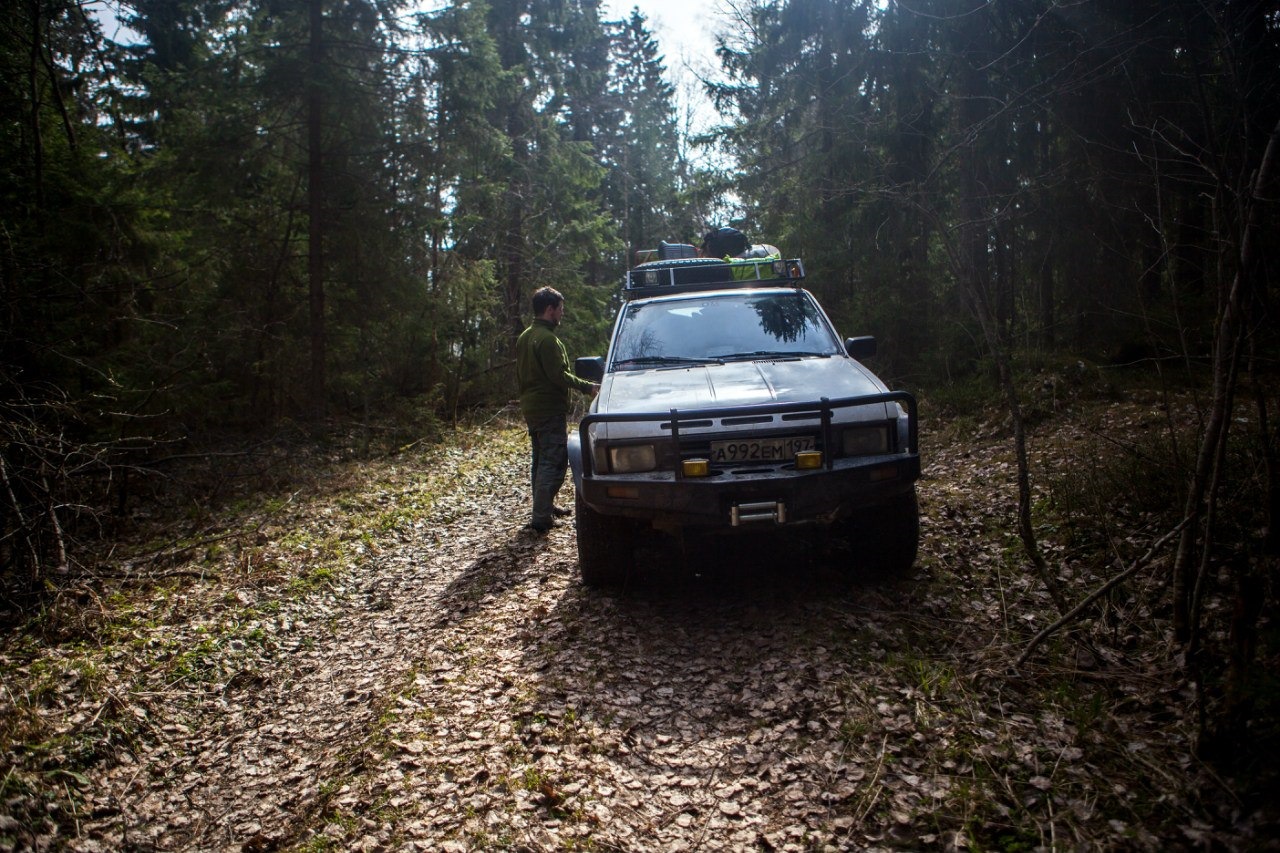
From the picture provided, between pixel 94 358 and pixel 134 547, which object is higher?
pixel 94 358

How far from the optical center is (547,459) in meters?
7.14

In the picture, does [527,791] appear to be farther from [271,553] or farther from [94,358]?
[94,358]

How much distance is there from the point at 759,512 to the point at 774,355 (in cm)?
179

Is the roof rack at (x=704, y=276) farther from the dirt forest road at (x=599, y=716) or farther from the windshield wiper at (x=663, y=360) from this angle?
the dirt forest road at (x=599, y=716)

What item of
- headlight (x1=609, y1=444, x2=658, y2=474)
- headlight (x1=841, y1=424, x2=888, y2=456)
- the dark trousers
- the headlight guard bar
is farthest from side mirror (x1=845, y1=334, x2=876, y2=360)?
the dark trousers

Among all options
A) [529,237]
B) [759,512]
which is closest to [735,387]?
[759,512]

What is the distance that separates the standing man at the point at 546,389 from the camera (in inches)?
273

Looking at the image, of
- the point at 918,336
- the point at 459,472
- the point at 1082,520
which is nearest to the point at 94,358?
the point at 459,472

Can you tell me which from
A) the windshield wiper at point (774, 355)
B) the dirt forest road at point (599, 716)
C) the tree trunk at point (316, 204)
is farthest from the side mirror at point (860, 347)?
the tree trunk at point (316, 204)

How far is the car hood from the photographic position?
15.6 ft

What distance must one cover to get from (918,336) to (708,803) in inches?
425

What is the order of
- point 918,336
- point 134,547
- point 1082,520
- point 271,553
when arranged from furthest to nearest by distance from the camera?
point 918,336 → point 134,547 → point 271,553 → point 1082,520

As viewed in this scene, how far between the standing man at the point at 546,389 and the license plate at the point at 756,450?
2.40 meters

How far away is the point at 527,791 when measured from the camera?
3248mm
